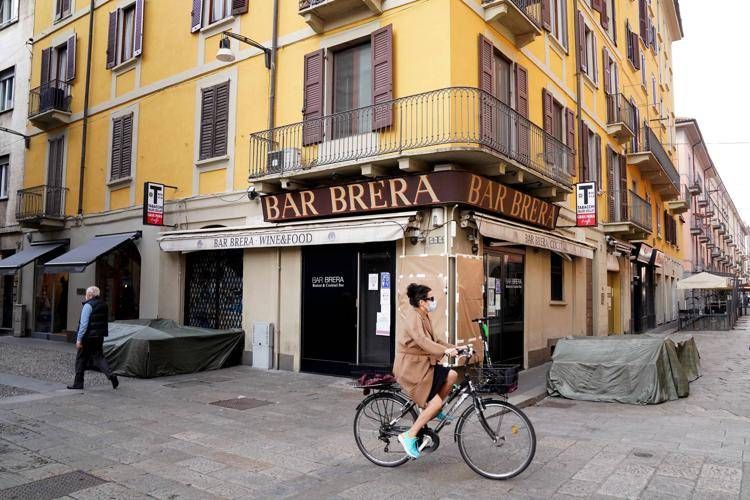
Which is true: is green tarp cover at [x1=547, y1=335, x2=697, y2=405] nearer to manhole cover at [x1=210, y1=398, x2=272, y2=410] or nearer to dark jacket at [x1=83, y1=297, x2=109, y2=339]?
manhole cover at [x1=210, y1=398, x2=272, y2=410]

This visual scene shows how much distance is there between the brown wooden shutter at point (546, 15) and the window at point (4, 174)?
1883 centimetres

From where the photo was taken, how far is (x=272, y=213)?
12.3 metres

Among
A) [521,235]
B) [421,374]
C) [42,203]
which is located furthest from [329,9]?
[42,203]

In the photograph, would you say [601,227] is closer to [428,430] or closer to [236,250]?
[236,250]

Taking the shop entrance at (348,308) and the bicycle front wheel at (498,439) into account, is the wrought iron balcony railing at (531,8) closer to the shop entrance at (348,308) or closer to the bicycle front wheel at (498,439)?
the shop entrance at (348,308)

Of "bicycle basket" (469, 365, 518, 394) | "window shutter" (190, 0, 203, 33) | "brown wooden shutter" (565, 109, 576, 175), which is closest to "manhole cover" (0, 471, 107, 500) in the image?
"bicycle basket" (469, 365, 518, 394)

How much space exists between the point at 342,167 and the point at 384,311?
9.11ft

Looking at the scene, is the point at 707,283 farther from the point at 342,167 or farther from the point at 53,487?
the point at 53,487

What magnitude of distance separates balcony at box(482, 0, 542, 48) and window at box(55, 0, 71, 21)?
48.6ft

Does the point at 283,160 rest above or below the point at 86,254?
above

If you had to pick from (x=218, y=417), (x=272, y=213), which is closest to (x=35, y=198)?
(x=272, y=213)

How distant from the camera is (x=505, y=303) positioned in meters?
12.3

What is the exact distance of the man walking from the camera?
9586 mm

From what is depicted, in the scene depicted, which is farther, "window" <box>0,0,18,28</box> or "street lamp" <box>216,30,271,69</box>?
"window" <box>0,0,18,28</box>
